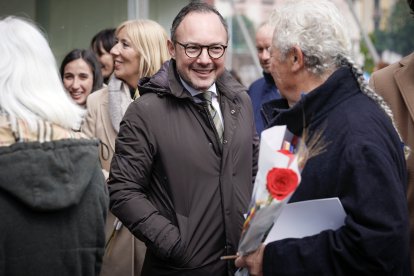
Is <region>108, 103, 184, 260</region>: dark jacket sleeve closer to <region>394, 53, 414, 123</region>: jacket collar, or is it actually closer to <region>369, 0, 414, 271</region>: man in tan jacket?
<region>369, 0, 414, 271</region>: man in tan jacket

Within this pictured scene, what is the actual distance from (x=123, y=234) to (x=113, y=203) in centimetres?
112

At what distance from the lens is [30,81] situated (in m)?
2.60

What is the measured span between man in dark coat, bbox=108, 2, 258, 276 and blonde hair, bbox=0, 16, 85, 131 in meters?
0.75

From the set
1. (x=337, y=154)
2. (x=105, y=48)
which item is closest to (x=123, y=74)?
(x=105, y=48)

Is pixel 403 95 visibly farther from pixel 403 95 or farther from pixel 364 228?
pixel 364 228

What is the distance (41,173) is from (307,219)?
3.46 feet

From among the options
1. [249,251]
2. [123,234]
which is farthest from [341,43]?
[123,234]

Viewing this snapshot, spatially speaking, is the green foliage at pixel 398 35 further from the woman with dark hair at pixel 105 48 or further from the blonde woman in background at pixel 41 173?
the blonde woman in background at pixel 41 173

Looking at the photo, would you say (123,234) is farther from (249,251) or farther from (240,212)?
(249,251)

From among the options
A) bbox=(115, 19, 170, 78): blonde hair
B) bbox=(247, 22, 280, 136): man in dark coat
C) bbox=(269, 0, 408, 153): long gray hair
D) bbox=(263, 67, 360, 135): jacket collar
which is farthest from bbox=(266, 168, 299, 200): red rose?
bbox=(247, 22, 280, 136): man in dark coat

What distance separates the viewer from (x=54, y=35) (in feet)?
24.1

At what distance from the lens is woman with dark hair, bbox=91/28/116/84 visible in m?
6.60

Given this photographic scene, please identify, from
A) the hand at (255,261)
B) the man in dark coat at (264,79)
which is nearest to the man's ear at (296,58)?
the hand at (255,261)

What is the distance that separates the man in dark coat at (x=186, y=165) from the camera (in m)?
3.36
